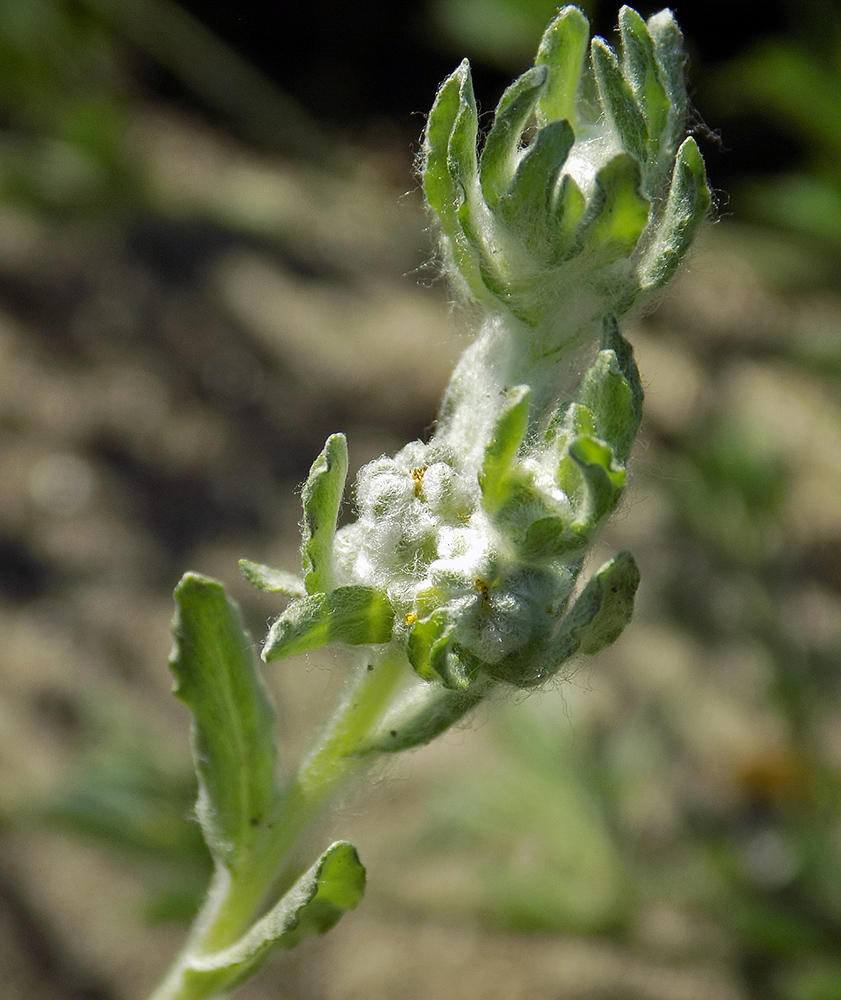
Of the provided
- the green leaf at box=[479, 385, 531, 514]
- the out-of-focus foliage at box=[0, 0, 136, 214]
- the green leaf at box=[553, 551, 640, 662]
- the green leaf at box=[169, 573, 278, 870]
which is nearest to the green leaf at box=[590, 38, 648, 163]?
the green leaf at box=[479, 385, 531, 514]

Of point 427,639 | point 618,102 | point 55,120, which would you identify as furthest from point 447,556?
point 55,120

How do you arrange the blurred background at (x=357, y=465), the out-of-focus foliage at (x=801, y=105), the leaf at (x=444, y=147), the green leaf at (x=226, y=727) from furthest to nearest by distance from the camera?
the out-of-focus foliage at (x=801, y=105) → the blurred background at (x=357, y=465) → the green leaf at (x=226, y=727) → the leaf at (x=444, y=147)

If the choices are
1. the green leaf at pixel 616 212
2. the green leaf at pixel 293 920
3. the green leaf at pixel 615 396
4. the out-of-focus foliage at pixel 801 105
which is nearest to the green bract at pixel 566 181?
the green leaf at pixel 616 212

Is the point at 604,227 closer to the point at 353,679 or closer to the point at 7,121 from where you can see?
the point at 353,679

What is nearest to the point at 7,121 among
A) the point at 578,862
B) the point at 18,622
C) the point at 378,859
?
the point at 18,622

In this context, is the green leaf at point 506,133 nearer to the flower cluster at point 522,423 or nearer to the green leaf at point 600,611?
the flower cluster at point 522,423

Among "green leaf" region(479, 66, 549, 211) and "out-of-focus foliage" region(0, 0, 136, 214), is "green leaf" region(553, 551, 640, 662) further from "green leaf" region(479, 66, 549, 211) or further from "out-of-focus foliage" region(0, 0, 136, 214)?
"out-of-focus foliage" region(0, 0, 136, 214)
